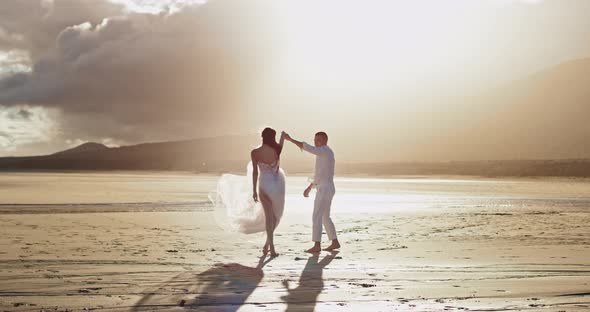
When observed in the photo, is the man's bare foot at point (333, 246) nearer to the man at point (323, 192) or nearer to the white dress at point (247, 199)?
the man at point (323, 192)

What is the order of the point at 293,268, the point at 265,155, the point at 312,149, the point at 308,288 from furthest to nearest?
the point at 312,149 → the point at 265,155 → the point at 293,268 → the point at 308,288

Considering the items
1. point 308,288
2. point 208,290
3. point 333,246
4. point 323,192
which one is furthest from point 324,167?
point 208,290

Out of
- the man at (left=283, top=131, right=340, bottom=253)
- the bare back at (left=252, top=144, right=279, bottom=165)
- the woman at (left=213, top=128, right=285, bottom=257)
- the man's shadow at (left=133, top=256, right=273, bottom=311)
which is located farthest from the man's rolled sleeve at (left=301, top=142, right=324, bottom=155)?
the man's shadow at (left=133, top=256, right=273, bottom=311)

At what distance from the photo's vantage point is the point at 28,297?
849 cm

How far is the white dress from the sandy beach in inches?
20.8

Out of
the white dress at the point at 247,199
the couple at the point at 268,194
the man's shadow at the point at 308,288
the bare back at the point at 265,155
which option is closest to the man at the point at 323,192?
the couple at the point at 268,194

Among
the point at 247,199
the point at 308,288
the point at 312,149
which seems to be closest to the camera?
the point at 308,288

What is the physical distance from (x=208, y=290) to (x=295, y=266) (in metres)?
2.64

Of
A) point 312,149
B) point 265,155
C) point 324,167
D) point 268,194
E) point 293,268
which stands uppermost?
point 312,149

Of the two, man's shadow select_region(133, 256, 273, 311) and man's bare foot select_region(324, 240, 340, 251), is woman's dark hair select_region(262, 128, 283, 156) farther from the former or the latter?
man's shadow select_region(133, 256, 273, 311)

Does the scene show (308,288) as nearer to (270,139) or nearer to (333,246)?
(270,139)

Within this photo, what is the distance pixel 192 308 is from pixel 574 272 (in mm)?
5973

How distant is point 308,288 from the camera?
9.29 m

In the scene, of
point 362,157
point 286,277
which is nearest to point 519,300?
point 286,277
